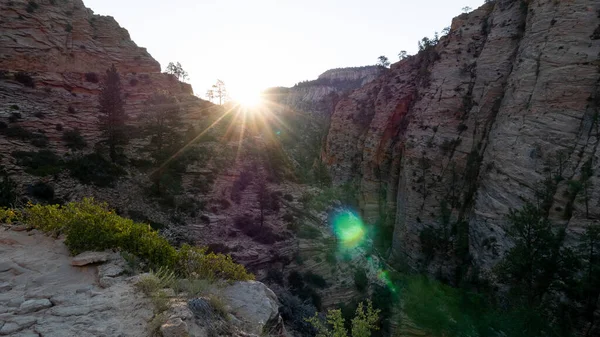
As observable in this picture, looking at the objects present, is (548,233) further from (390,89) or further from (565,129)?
(390,89)

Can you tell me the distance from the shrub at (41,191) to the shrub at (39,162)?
1745 mm

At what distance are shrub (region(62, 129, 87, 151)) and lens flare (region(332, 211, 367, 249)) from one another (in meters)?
26.9

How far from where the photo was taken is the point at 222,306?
5.52 metres

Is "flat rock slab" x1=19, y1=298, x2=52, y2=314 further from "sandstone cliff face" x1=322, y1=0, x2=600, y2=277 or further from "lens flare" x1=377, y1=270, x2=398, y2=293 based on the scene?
"sandstone cliff face" x1=322, y1=0, x2=600, y2=277

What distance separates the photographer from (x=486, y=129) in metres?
27.4

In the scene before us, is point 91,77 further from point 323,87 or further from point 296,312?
point 323,87

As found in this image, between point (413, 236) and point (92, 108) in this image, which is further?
point (92, 108)

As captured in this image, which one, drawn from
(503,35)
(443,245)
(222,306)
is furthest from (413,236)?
(222,306)

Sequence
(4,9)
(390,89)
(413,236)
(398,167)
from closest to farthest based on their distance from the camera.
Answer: (413,236) < (4,9) < (398,167) < (390,89)

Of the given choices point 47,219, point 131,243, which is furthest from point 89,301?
point 47,219

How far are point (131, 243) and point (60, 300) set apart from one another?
224 centimetres

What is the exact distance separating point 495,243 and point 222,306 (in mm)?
22822

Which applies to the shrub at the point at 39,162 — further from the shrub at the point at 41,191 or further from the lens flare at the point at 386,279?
the lens flare at the point at 386,279

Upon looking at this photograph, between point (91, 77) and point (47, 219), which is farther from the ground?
point (91, 77)
